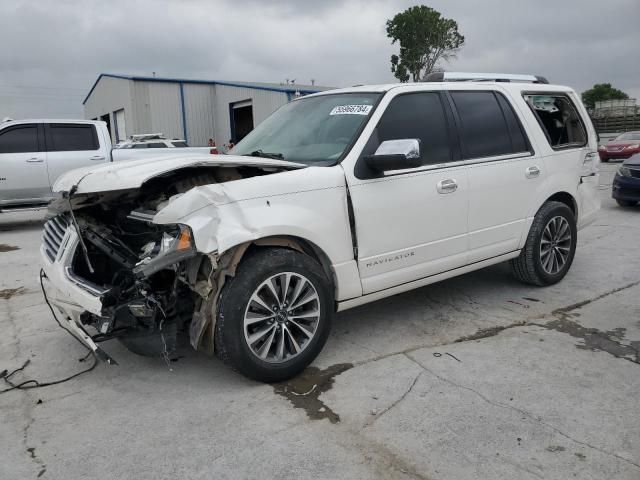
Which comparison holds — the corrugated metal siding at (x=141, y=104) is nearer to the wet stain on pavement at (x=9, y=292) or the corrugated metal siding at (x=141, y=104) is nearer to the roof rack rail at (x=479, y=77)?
the wet stain on pavement at (x=9, y=292)

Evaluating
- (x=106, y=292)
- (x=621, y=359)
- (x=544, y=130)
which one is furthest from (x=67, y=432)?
(x=544, y=130)

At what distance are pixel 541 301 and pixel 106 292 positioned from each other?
12.1 feet

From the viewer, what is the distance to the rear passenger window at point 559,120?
5.13 meters

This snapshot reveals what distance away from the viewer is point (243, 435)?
2881 millimetres

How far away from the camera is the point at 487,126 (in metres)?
4.61

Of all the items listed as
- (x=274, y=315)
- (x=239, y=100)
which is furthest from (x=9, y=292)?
(x=239, y=100)

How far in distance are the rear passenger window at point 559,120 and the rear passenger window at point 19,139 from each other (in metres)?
8.86

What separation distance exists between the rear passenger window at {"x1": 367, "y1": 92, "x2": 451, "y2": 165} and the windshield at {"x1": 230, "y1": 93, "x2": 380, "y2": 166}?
0.54 feet

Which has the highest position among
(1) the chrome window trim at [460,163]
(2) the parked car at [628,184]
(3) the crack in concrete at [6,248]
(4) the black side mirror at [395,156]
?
(4) the black side mirror at [395,156]

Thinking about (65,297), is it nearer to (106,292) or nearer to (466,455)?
(106,292)

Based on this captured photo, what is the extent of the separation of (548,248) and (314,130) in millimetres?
2588

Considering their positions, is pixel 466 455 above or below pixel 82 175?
below

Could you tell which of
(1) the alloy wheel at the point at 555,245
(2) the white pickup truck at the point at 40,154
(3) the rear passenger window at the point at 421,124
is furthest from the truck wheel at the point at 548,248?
(2) the white pickup truck at the point at 40,154

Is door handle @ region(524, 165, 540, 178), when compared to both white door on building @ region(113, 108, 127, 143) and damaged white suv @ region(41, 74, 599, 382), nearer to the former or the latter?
damaged white suv @ region(41, 74, 599, 382)
